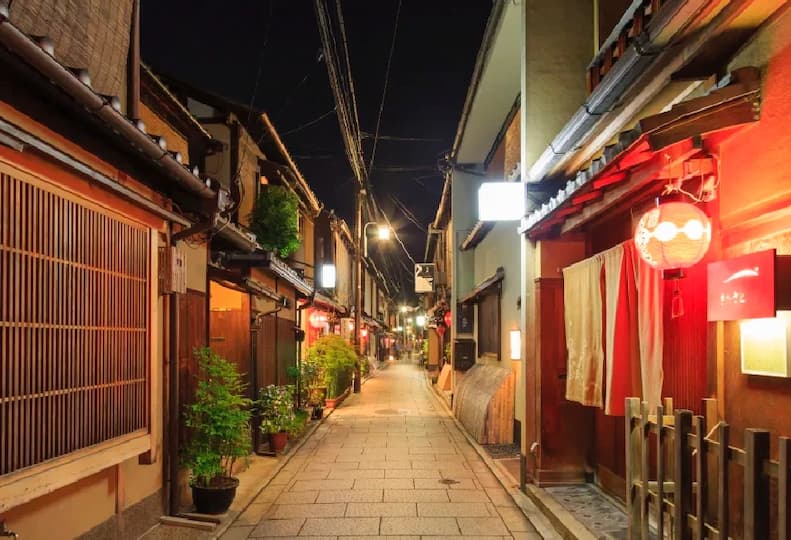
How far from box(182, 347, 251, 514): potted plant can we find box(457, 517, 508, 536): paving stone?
3.85m

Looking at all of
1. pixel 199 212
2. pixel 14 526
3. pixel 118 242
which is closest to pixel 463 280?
pixel 199 212

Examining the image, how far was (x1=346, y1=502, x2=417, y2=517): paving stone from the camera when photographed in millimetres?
10406

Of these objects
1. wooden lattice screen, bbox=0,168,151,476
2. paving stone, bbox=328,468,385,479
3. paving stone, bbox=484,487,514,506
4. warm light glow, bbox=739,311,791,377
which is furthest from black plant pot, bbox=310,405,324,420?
warm light glow, bbox=739,311,791,377

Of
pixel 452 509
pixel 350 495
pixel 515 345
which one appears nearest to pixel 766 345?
pixel 452 509

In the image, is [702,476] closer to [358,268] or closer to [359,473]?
[359,473]

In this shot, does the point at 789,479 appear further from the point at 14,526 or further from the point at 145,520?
the point at 145,520

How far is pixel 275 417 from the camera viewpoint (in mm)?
15430

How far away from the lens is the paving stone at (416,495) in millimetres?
11375

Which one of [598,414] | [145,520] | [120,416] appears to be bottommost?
[145,520]

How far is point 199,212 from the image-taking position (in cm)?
1009

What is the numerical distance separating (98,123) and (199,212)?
356 cm

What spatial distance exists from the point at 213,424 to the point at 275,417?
18.7ft

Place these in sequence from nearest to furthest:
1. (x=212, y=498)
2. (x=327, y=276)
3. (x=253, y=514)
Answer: (x=212, y=498)
(x=253, y=514)
(x=327, y=276)

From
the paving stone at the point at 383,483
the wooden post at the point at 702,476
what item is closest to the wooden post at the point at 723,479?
the wooden post at the point at 702,476
